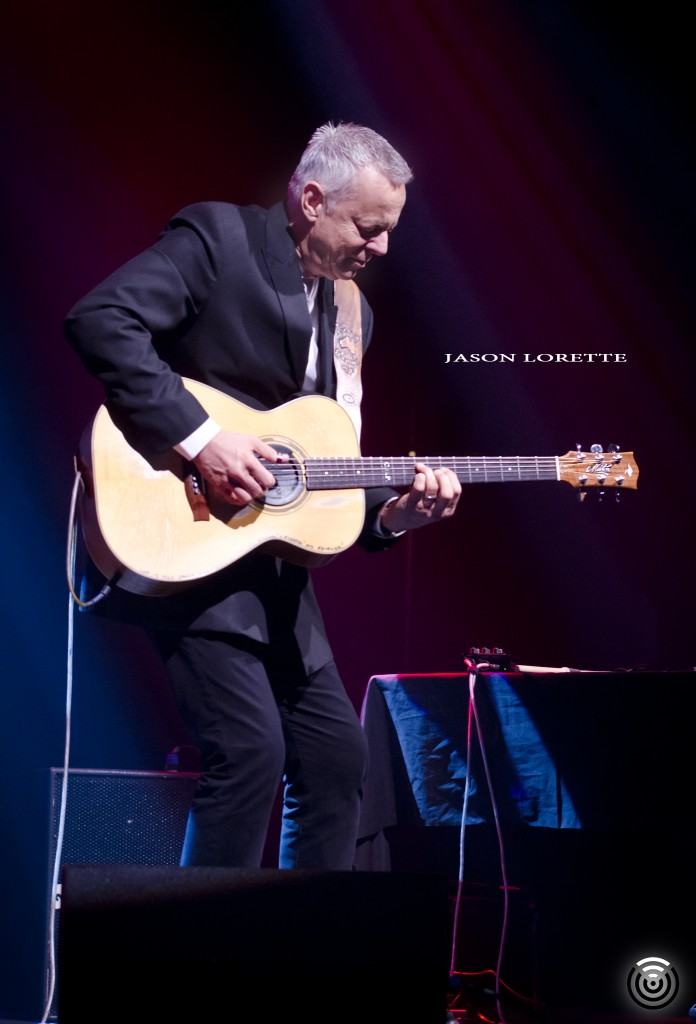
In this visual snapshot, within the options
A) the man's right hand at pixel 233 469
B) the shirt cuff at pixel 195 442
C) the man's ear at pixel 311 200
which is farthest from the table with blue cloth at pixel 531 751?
the man's ear at pixel 311 200

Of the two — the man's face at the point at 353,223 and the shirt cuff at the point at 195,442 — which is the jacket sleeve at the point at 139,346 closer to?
the shirt cuff at the point at 195,442

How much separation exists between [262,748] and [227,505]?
23.6 inches

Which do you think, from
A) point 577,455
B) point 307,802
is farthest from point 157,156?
point 307,802

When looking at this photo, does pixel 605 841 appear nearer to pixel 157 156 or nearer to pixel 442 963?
pixel 442 963

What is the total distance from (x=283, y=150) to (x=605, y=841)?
126 inches

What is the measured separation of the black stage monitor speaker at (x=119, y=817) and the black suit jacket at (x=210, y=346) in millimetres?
807

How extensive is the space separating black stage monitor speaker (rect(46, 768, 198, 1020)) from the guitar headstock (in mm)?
1474

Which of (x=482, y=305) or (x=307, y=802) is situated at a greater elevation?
(x=482, y=305)

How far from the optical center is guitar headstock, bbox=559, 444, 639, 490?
3.40 metres

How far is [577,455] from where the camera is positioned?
341 centimetres

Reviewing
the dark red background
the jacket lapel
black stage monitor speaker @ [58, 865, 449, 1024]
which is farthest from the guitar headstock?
black stage monitor speaker @ [58, 865, 449, 1024]

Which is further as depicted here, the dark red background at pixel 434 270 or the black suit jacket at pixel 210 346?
the dark red background at pixel 434 270

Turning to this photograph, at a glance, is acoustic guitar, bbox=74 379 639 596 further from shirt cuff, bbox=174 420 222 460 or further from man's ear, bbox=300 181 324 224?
man's ear, bbox=300 181 324 224

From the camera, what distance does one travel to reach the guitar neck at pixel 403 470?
9.45ft
